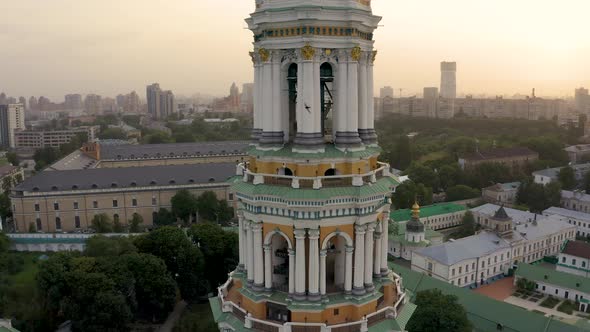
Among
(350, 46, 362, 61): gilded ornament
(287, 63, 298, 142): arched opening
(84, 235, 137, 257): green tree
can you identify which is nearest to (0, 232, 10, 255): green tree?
(84, 235, 137, 257): green tree

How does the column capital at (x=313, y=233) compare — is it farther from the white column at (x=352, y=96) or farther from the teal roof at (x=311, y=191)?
the white column at (x=352, y=96)

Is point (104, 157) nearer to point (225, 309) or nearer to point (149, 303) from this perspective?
point (149, 303)

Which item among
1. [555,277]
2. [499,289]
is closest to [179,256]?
[499,289]

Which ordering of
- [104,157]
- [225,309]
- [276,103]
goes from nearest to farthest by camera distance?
[276,103], [225,309], [104,157]

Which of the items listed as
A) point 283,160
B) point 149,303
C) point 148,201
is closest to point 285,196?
point 283,160

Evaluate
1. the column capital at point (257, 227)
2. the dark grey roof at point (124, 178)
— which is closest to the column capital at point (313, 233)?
the column capital at point (257, 227)
